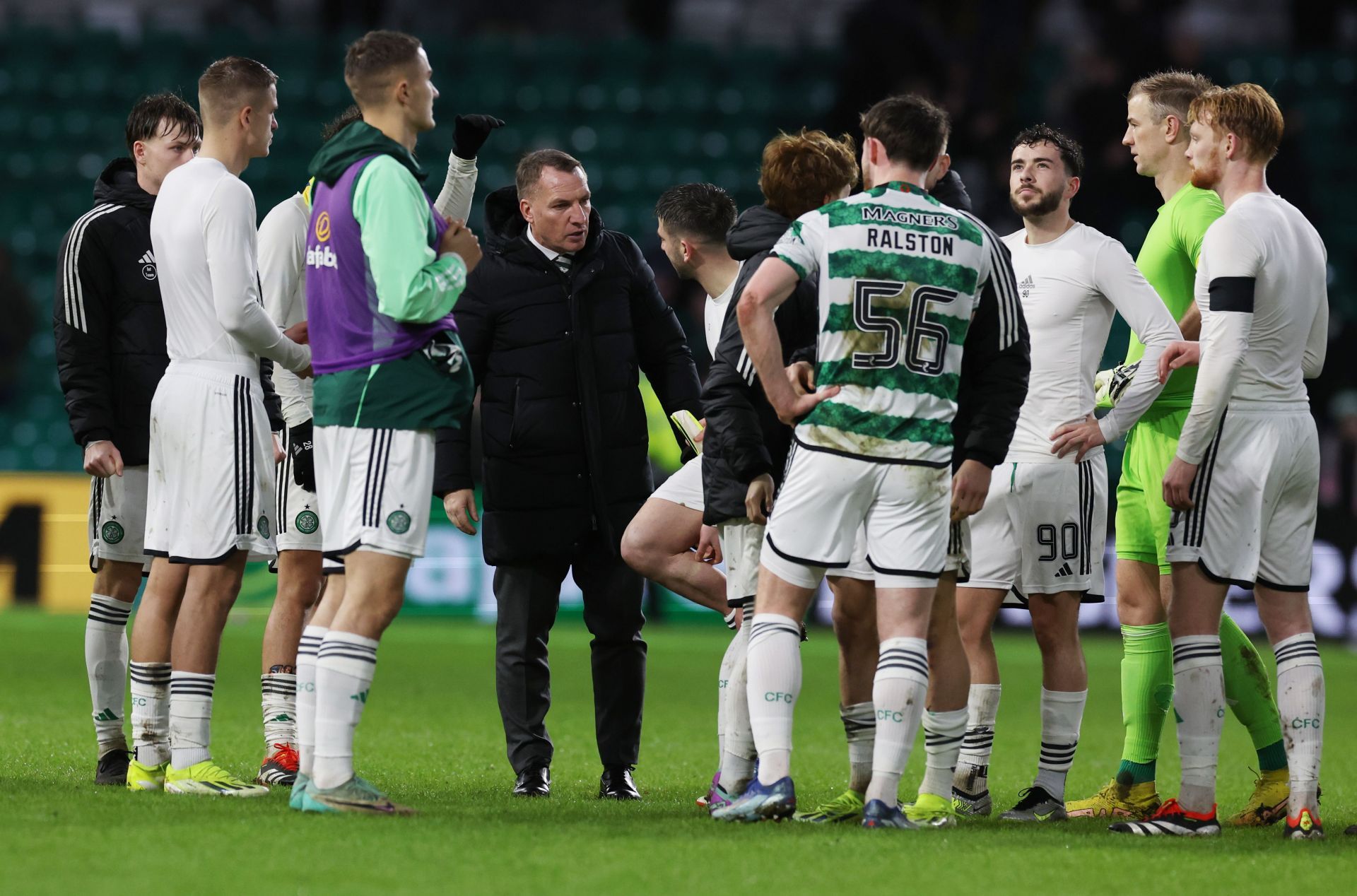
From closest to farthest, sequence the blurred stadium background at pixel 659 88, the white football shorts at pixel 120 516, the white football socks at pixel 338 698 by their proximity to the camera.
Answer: the white football socks at pixel 338 698, the white football shorts at pixel 120 516, the blurred stadium background at pixel 659 88

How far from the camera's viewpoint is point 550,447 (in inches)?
237

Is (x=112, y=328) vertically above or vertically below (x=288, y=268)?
below

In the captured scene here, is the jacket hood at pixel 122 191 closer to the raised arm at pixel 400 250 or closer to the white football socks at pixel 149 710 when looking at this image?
the raised arm at pixel 400 250

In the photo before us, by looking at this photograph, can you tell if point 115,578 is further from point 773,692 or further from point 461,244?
point 773,692

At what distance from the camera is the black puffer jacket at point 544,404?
6027 mm

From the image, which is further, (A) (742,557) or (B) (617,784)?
(B) (617,784)

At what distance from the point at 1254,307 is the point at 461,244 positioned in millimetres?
2530

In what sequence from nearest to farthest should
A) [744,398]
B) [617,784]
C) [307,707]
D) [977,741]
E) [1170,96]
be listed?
[307,707], [744,398], [977,741], [617,784], [1170,96]

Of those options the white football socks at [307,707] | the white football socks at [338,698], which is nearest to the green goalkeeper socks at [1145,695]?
the white football socks at [338,698]

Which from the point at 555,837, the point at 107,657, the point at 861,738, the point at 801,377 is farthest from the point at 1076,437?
the point at 107,657

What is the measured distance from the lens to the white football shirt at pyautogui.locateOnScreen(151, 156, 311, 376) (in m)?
5.33

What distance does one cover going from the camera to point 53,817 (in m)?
4.81

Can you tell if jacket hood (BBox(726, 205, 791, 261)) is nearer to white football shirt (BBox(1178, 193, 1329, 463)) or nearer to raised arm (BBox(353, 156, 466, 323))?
raised arm (BBox(353, 156, 466, 323))

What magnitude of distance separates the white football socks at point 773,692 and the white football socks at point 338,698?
44.7 inches
